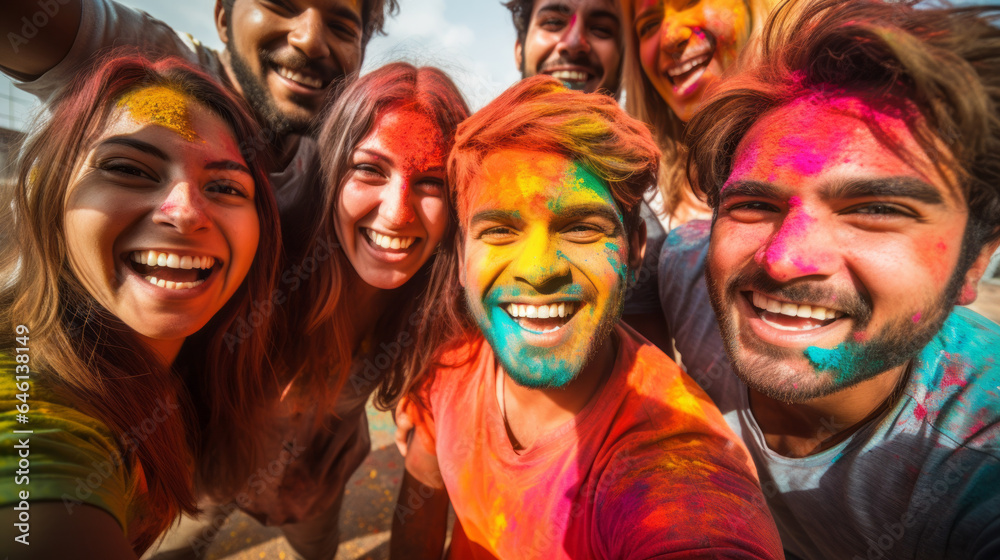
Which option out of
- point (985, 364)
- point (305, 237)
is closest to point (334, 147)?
point (305, 237)

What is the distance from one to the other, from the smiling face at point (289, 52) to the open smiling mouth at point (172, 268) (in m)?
1.19

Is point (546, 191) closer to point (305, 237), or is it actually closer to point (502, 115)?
point (502, 115)

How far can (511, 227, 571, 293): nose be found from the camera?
61.6 inches

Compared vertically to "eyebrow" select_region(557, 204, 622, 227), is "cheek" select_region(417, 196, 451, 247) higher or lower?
lower

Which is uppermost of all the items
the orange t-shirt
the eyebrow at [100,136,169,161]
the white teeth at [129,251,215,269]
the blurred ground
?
the eyebrow at [100,136,169,161]

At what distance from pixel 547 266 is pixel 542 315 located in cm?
20

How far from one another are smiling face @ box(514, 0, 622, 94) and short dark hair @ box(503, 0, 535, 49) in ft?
0.66

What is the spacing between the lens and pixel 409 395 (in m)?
2.32

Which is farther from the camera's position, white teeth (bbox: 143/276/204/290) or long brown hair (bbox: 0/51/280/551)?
white teeth (bbox: 143/276/204/290)

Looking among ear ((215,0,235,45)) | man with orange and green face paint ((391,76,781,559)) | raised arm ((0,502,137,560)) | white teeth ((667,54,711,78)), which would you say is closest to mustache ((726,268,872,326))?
man with orange and green face paint ((391,76,781,559))

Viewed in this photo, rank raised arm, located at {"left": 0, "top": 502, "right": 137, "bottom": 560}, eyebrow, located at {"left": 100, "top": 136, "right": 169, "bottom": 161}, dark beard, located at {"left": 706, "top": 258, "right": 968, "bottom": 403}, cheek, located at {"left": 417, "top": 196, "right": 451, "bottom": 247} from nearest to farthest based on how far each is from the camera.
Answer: raised arm, located at {"left": 0, "top": 502, "right": 137, "bottom": 560}
dark beard, located at {"left": 706, "top": 258, "right": 968, "bottom": 403}
eyebrow, located at {"left": 100, "top": 136, "right": 169, "bottom": 161}
cheek, located at {"left": 417, "top": 196, "right": 451, "bottom": 247}

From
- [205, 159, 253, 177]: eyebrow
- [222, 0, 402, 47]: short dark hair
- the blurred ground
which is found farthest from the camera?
the blurred ground

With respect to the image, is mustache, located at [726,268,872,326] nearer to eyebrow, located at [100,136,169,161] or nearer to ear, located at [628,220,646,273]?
ear, located at [628,220,646,273]

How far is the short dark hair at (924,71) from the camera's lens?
119 cm
